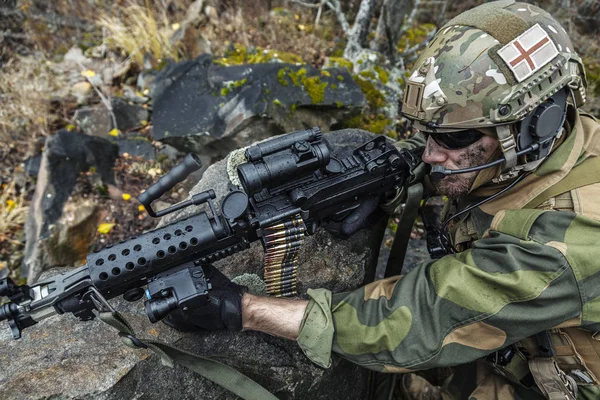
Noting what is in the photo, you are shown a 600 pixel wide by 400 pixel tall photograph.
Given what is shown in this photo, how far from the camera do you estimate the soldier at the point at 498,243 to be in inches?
97.4

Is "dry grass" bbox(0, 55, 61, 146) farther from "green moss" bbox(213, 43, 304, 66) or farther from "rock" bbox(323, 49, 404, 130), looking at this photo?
"rock" bbox(323, 49, 404, 130)

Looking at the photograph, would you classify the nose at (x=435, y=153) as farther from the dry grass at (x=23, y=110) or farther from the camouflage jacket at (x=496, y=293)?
the dry grass at (x=23, y=110)

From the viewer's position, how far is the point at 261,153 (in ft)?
9.21

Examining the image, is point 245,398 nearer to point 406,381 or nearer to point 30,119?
point 406,381

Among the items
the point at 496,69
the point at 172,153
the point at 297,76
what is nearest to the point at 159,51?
the point at 172,153

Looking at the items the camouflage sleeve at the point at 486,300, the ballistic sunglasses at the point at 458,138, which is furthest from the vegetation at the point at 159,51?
the camouflage sleeve at the point at 486,300

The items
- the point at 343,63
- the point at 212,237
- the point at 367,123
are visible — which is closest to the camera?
the point at 212,237

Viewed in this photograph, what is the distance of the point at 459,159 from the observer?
296 cm

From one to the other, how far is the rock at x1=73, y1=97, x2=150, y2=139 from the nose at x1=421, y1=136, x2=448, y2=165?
6190 mm

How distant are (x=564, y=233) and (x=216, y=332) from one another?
252cm

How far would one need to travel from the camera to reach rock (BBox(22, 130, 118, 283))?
5.73m

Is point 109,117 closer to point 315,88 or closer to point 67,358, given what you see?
point 315,88

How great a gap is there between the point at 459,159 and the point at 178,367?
2563 millimetres

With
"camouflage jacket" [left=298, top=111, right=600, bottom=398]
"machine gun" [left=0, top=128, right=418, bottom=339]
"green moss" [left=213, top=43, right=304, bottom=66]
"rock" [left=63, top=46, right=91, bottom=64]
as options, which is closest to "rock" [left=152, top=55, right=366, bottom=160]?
"green moss" [left=213, top=43, right=304, bottom=66]
